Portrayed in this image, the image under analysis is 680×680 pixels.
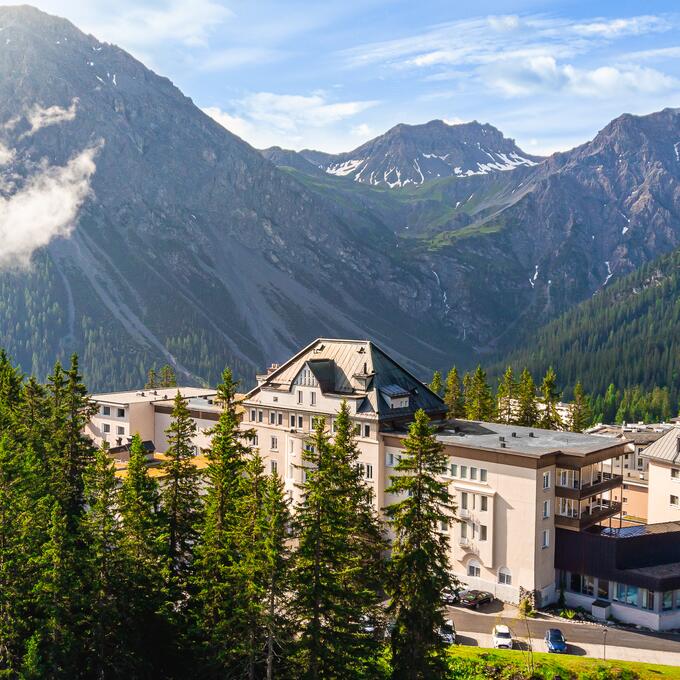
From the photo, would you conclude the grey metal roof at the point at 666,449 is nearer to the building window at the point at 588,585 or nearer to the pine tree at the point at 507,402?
the building window at the point at 588,585

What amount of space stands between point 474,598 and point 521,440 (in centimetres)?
1624

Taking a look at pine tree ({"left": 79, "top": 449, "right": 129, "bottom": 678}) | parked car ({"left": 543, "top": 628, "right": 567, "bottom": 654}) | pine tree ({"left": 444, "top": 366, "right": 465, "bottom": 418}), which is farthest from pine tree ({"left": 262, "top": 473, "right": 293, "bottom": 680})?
pine tree ({"left": 444, "top": 366, "right": 465, "bottom": 418})

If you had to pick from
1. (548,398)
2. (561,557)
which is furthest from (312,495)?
(548,398)

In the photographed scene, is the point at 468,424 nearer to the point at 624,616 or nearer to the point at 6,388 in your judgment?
the point at 624,616

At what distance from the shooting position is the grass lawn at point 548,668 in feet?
176

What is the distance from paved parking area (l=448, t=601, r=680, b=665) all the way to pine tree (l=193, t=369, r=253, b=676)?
2323 centimetres

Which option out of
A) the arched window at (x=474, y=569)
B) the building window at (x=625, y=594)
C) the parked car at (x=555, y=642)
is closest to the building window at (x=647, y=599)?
the building window at (x=625, y=594)

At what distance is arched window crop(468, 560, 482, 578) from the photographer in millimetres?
71688

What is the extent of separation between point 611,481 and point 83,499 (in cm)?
4930

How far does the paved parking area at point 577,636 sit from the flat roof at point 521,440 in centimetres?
1438

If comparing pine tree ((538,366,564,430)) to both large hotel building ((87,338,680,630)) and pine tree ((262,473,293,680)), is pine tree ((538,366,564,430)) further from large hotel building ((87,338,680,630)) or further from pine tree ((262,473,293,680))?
pine tree ((262,473,293,680))

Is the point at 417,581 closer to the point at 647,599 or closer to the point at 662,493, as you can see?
the point at 647,599

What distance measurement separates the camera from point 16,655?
41875mm

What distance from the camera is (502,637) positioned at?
5950 cm
